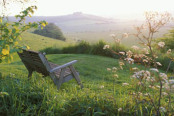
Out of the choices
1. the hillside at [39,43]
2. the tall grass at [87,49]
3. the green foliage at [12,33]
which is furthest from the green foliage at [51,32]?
the green foliage at [12,33]

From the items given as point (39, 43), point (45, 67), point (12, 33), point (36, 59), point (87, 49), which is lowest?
point (39, 43)

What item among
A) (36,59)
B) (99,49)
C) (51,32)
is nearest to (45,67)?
(36,59)

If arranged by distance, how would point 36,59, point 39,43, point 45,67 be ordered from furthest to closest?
1. point 39,43
2. point 36,59
3. point 45,67

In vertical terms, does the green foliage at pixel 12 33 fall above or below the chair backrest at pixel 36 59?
above

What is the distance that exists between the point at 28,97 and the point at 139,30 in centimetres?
201

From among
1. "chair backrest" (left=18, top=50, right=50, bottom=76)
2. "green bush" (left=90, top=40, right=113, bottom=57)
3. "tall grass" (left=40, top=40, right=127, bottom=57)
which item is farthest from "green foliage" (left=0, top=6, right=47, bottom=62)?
"green bush" (left=90, top=40, right=113, bottom=57)

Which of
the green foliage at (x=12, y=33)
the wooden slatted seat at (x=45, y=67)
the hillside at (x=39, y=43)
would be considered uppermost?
the green foliage at (x=12, y=33)

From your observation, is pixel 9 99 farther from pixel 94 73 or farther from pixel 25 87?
pixel 94 73

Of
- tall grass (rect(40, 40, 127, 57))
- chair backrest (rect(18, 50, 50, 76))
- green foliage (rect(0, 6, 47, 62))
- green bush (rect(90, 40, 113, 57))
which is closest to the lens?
green foliage (rect(0, 6, 47, 62))

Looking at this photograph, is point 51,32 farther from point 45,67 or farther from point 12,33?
point 12,33

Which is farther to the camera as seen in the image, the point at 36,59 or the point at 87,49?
the point at 87,49

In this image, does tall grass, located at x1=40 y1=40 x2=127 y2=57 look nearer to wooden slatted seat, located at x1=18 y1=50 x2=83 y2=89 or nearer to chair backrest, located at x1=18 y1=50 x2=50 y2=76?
wooden slatted seat, located at x1=18 y1=50 x2=83 y2=89

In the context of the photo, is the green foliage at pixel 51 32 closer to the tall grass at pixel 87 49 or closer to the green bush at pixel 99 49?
the tall grass at pixel 87 49

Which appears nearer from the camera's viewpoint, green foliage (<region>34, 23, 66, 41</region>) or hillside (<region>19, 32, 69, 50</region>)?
hillside (<region>19, 32, 69, 50</region>)
